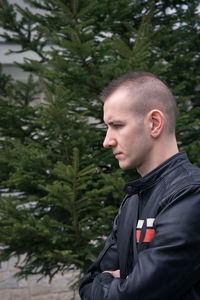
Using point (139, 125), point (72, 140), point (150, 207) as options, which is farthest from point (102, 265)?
point (72, 140)

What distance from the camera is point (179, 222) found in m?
1.17

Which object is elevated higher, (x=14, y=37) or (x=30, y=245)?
(x=14, y=37)

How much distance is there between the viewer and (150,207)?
1.39 meters

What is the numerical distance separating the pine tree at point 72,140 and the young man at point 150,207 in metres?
1.16

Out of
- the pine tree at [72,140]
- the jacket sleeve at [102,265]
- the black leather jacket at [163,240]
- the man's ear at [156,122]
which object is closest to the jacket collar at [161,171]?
the black leather jacket at [163,240]

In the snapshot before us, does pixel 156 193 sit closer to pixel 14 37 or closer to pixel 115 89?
pixel 115 89

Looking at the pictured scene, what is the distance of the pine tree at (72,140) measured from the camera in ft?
9.70

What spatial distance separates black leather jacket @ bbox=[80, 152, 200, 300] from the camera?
45.1 inches

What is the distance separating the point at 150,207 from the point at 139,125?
1.23 feet

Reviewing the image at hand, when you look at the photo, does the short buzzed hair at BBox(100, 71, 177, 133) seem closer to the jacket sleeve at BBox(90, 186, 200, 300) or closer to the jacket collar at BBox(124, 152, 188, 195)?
the jacket collar at BBox(124, 152, 188, 195)

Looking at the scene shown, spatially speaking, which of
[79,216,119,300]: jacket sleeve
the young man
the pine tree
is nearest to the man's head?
the young man

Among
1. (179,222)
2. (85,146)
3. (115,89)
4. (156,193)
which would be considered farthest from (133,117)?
(85,146)

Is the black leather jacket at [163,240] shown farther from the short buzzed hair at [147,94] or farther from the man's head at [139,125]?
the short buzzed hair at [147,94]

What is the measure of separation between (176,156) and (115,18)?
9.35ft
